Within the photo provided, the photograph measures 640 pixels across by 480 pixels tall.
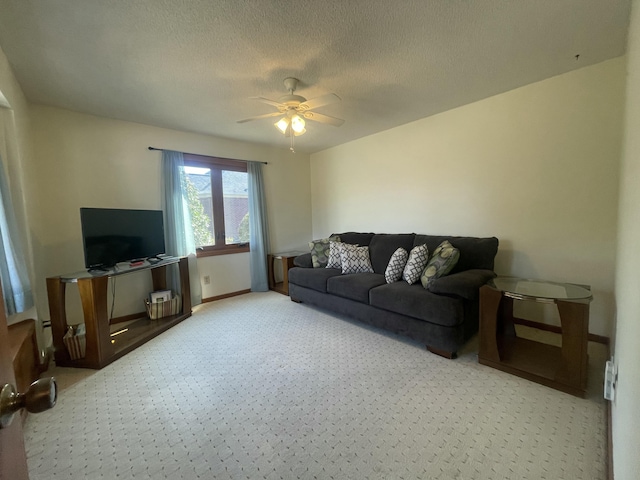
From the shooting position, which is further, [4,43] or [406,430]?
[4,43]

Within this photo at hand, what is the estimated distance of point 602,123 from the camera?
236 cm

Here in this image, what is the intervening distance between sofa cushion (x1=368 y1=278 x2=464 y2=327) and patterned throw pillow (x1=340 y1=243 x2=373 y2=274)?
67cm

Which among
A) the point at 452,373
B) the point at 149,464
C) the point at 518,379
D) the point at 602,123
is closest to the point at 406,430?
the point at 452,373

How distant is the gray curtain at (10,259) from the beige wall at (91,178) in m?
0.68

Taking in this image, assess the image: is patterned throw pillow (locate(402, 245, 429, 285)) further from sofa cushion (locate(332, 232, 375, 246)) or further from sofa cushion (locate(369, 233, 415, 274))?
sofa cushion (locate(332, 232, 375, 246))

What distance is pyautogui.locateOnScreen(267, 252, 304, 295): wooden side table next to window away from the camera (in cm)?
427

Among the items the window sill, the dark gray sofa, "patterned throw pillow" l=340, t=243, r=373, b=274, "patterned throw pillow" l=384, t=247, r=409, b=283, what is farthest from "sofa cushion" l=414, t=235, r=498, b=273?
the window sill

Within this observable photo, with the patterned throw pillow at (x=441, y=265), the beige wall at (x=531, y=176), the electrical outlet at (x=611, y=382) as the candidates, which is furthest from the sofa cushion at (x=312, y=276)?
the electrical outlet at (x=611, y=382)

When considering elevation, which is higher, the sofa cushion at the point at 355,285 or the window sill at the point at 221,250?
the window sill at the point at 221,250

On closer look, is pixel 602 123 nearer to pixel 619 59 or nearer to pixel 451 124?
pixel 619 59

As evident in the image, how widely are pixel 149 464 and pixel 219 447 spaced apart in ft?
1.10

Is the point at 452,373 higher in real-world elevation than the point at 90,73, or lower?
lower

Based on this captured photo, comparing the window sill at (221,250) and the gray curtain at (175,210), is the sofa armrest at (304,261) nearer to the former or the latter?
the window sill at (221,250)

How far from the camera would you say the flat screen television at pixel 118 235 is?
102 inches
